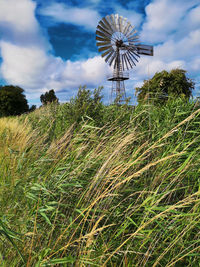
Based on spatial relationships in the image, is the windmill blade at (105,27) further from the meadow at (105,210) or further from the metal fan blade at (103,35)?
the meadow at (105,210)

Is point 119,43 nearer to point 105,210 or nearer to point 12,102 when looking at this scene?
point 12,102

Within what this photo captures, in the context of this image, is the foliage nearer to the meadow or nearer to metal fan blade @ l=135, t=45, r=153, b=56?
the meadow

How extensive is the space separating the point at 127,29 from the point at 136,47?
237 cm

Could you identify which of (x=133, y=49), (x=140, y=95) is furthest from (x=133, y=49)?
(x=140, y=95)

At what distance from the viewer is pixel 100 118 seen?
6082mm

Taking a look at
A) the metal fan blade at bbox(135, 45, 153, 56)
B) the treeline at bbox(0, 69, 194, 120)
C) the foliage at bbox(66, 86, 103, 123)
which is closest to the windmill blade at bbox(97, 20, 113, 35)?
the metal fan blade at bbox(135, 45, 153, 56)

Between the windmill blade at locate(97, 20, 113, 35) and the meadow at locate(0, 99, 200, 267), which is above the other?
the windmill blade at locate(97, 20, 113, 35)

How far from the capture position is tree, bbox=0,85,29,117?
33719mm

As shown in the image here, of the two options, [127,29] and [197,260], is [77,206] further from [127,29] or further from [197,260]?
[127,29]

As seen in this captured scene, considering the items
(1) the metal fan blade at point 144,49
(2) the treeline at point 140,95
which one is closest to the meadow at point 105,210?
(2) the treeline at point 140,95

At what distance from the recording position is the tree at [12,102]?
33.7m

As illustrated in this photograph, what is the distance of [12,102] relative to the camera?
34688mm

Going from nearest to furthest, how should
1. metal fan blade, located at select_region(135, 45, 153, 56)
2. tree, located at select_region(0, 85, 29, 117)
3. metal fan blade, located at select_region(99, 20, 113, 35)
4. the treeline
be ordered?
the treeline
metal fan blade, located at select_region(99, 20, 113, 35)
metal fan blade, located at select_region(135, 45, 153, 56)
tree, located at select_region(0, 85, 29, 117)

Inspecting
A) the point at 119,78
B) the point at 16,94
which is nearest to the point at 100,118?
the point at 119,78
